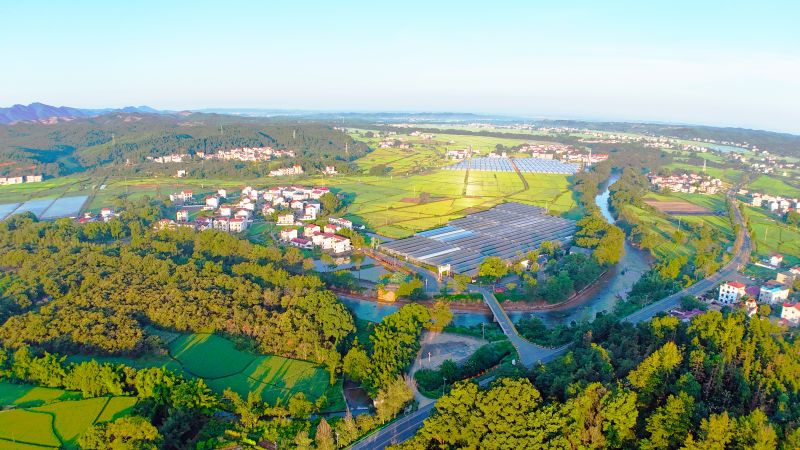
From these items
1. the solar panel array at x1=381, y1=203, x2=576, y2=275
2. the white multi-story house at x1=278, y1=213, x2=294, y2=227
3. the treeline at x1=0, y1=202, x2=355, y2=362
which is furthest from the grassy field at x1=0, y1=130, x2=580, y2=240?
the treeline at x1=0, y1=202, x2=355, y2=362

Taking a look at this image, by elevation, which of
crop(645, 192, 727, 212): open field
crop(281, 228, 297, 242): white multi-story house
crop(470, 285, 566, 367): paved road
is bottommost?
crop(470, 285, 566, 367): paved road

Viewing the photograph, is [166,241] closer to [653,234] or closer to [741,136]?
[653,234]

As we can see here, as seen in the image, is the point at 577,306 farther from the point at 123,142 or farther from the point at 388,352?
the point at 123,142

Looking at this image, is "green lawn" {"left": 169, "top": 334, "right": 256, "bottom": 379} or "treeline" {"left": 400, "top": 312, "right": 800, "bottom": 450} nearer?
"treeline" {"left": 400, "top": 312, "right": 800, "bottom": 450}

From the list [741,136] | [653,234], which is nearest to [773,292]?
[653,234]

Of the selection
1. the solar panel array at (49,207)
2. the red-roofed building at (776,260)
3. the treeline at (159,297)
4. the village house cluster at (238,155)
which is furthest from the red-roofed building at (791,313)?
the village house cluster at (238,155)

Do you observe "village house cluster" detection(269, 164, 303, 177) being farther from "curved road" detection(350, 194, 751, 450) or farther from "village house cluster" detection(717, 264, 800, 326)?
"village house cluster" detection(717, 264, 800, 326)

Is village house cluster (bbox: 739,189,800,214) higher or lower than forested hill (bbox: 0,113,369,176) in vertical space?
lower

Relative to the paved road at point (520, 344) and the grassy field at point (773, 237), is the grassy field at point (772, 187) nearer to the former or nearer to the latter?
the grassy field at point (773, 237)
